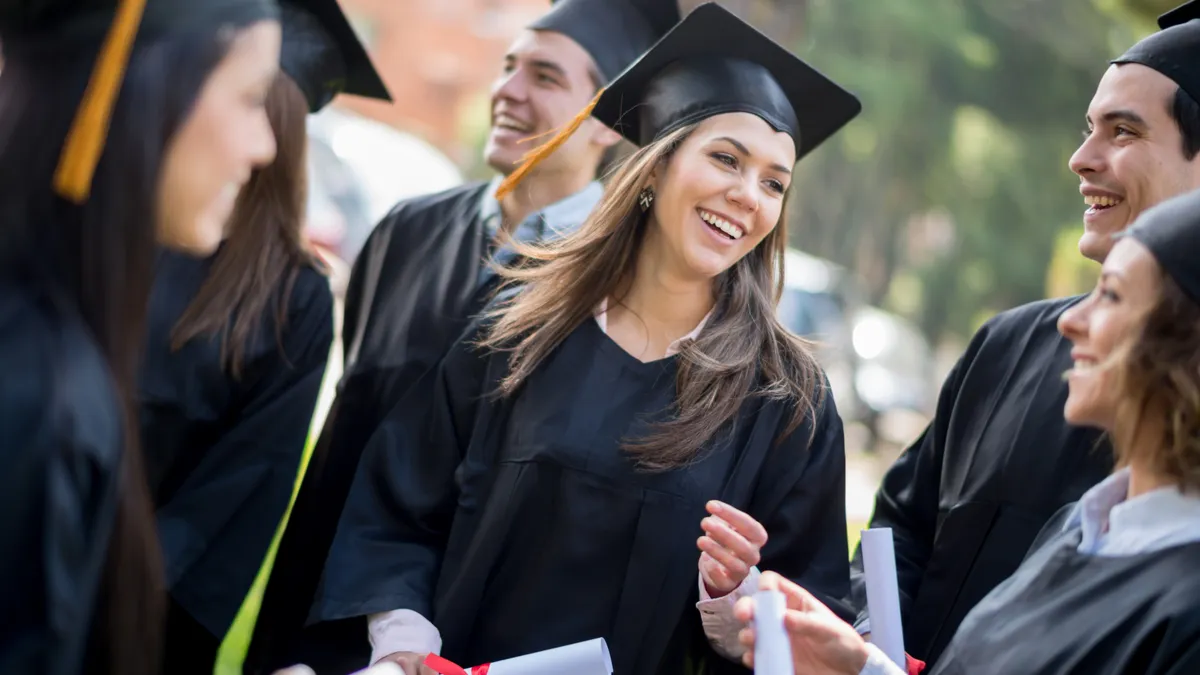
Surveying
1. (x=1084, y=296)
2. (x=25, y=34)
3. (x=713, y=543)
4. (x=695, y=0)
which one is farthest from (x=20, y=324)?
(x=695, y=0)

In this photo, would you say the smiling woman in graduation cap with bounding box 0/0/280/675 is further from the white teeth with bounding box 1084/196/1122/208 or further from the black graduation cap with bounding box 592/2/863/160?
the white teeth with bounding box 1084/196/1122/208

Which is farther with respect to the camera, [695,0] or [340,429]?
[695,0]

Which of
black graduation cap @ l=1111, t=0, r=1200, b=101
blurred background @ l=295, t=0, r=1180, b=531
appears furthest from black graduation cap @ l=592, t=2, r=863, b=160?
blurred background @ l=295, t=0, r=1180, b=531

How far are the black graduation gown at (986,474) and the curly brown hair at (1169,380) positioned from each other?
0.70 m

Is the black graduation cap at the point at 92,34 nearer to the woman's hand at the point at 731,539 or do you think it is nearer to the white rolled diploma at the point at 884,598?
the woman's hand at the point at 731,539

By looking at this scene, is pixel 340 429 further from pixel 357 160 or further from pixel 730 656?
pixel 357 160

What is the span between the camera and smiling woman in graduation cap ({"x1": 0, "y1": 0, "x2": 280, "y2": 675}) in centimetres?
175

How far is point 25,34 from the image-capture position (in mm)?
1898

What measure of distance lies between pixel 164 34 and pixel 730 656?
1759 millimetres

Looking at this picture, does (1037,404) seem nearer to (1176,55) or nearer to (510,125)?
(1176,55)

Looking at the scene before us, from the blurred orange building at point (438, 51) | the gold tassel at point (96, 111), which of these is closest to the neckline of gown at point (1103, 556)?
the gold tassel at point (96, 111)

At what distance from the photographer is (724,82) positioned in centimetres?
320

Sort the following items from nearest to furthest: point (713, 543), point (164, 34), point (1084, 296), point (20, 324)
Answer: point (20, 324)
point (164, 34)
point (713, 543)
point (1084, 296)

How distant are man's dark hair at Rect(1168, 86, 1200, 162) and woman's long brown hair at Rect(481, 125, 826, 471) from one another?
0.92m
